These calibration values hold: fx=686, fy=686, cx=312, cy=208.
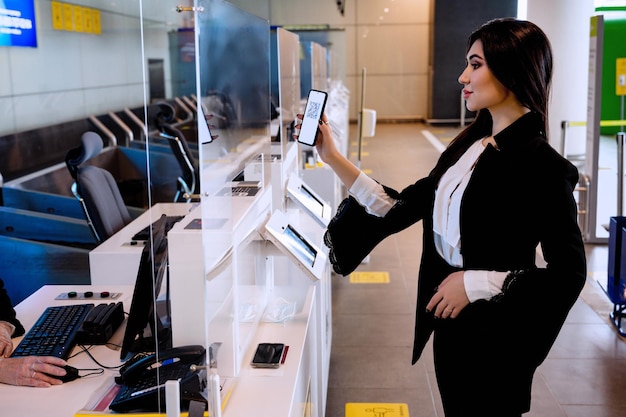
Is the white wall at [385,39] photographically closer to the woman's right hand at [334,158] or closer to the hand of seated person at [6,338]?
the woman's right hand at [334,158]

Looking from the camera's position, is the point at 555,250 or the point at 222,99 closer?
the point at 555,250

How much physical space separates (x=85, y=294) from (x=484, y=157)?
154 cm

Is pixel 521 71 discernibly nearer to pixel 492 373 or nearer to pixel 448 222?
pixel 448 222

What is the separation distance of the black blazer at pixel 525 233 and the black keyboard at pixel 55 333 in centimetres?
115

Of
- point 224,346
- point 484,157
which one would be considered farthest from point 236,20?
point 224,346

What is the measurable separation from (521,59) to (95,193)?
2.56 metres

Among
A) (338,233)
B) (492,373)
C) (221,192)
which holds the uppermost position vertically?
(221,192)

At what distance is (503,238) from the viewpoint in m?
1.76

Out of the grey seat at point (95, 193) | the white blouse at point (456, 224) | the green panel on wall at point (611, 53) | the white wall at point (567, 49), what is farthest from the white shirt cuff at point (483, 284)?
the white wall at point (567, 49)

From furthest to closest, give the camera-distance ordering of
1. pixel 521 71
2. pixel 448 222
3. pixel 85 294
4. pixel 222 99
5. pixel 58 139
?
pixel 58 139, pixel 85 294, pixel 222 99, pixel 448 222, pixel 521 71

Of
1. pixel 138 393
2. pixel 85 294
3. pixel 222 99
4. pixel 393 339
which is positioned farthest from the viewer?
pixel 393 339

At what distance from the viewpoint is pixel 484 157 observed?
1.78 m

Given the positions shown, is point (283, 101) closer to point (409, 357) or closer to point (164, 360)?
point (409, 357)

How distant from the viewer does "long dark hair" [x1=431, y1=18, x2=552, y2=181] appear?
173 centimetres
